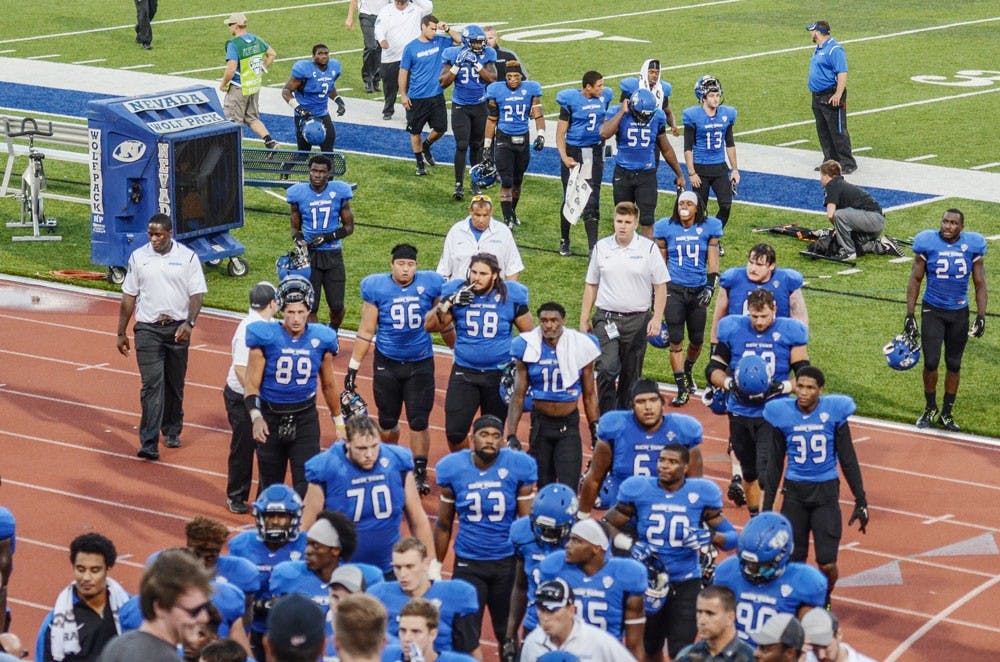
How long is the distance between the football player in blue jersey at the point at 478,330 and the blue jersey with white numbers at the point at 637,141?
580cm

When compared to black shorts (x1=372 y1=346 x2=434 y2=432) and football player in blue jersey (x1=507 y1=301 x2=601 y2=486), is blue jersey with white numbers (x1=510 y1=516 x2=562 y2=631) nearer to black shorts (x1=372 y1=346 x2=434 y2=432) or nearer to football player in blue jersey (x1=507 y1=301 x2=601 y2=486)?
football player in blue jersey (x1=507 y1=301 x2=601 y2=486)

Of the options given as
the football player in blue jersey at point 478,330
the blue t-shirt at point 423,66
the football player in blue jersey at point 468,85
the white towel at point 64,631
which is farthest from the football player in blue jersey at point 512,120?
the white towel at point 64,631

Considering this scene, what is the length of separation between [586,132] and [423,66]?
422 centimetres

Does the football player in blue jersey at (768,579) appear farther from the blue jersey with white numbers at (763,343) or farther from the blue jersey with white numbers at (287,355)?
the blue jersey with white numbers at (287,355)

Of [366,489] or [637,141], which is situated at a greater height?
[637,141]

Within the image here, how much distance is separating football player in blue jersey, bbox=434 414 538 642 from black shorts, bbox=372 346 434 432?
315 centimetres

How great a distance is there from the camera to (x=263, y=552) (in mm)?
8648

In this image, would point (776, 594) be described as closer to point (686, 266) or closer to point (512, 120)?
point (686, 266)

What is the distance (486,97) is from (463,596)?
13.4 meters

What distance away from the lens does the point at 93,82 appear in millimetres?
28609

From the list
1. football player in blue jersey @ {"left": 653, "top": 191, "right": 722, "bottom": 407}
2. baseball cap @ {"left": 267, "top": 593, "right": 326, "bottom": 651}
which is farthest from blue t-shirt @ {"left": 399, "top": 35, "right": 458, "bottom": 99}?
baseball cap @ {"left": 267, "top": 593, "right": 326, "bottom": 651}

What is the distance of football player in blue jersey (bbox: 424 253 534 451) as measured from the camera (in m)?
12.2

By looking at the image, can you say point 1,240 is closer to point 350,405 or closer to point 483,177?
point 483,177

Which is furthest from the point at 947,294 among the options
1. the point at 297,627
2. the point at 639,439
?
the point at 297,627
